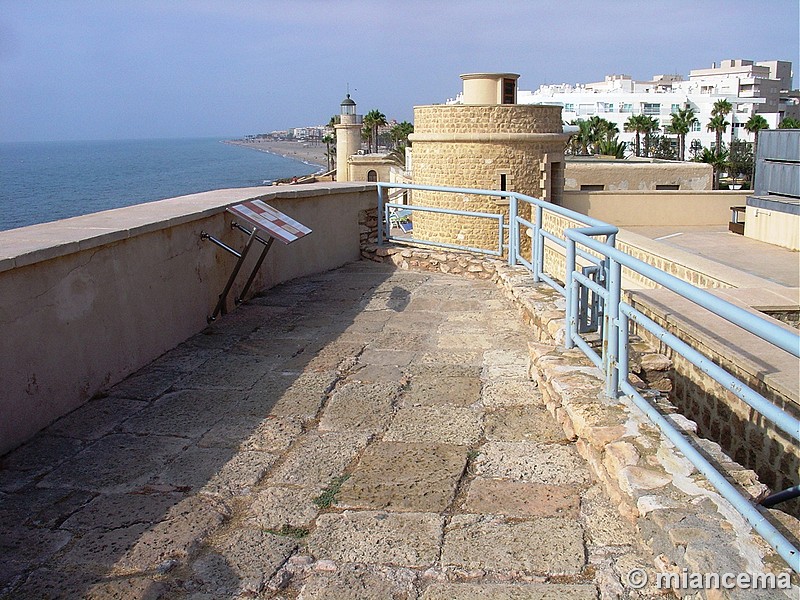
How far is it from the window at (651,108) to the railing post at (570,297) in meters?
93.0

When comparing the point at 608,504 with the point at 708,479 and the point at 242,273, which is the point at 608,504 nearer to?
the point at 708,479

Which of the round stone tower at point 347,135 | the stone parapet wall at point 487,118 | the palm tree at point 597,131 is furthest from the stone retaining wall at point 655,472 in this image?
the palm tree at point 597,131

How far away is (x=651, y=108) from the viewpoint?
303 feet

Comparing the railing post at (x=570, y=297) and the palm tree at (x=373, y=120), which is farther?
the palm tree at (x=373, y=120)

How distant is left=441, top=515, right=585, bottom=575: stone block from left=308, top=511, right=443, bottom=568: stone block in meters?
0.08

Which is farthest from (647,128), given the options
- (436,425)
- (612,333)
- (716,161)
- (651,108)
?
(612,333)

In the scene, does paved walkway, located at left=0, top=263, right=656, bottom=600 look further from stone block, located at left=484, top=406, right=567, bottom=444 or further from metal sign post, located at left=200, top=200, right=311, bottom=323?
metal sign post, located at left=200, top=200, right=311, bottom=323

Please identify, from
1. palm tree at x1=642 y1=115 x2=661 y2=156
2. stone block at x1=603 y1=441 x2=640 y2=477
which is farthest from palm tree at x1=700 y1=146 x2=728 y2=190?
stone block at x1=603 y1=441 x2=640 y2=477

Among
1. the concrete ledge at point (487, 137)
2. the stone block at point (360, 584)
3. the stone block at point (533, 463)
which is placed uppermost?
the concrete ledge at point (487, 137)

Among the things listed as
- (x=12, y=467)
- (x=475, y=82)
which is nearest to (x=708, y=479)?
(x=12, y=467)

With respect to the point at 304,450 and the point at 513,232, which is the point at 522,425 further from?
the point at 513,232

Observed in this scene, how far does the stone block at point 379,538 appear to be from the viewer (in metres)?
3.02

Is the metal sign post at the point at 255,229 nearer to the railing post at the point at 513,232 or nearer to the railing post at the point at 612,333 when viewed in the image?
the railing post at the point at 513,232

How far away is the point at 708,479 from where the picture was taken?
2.96 meters
